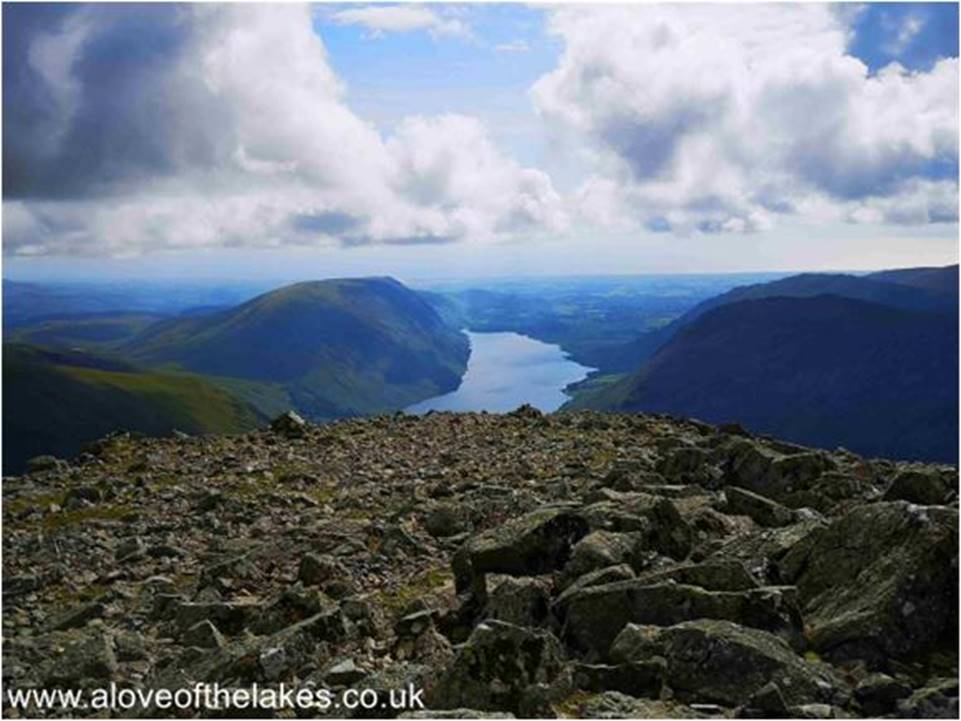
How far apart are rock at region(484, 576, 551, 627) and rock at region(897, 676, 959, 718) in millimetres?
5830

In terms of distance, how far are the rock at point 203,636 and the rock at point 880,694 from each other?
10711mm

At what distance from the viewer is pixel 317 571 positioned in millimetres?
19500

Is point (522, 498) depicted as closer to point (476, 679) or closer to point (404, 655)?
point (404, 655)

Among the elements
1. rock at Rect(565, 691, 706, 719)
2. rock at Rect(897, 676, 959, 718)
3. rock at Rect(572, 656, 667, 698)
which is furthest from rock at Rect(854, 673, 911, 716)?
rock at Rect(572, 656, 667, 698)

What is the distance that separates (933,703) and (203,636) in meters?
12.1

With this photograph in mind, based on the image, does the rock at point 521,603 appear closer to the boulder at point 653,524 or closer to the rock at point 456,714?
the boulder at point 653,524

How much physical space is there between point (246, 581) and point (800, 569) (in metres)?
11.9

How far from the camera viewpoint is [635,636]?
44.0ft

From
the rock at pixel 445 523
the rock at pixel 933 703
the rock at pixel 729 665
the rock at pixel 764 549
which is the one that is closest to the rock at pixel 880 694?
the rock at pixel 933 703

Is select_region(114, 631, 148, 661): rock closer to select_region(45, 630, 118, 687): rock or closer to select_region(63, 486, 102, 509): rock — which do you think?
select_region(45, 630, 118, 687): rock

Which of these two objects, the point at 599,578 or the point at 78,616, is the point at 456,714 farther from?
the point at 78,616

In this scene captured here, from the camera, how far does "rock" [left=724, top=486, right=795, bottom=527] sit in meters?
20.6

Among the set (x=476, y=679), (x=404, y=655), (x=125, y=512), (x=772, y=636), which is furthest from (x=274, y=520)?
(x=772, y=636)

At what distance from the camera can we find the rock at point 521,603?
15.2m
